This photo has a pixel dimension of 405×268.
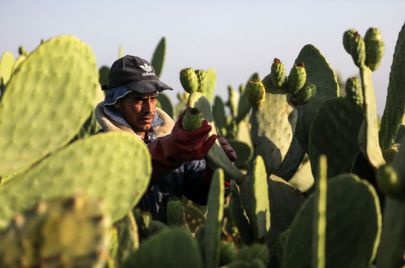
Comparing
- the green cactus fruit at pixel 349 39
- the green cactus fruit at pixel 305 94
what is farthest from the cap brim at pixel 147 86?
the green cactus fruit at pixel 349 39

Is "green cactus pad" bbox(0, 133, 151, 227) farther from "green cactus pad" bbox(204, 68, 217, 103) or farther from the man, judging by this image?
"green cactus pad" bbox(204, 68, 217, 103)

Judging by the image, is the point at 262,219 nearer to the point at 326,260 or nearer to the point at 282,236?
the point at 282,236

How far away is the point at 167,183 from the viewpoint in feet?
10.2

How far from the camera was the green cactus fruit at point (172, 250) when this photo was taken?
53.4 inches

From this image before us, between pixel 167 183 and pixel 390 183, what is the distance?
172cm

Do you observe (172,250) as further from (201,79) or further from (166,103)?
(166,103)

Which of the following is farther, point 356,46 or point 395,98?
point 395,98

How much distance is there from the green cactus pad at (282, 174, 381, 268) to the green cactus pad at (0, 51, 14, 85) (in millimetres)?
3029

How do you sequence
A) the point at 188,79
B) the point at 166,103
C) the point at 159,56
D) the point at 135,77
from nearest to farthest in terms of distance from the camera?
1. the point at 188,79
2. the point at 135,77
3. the point at 166,103
4. the point at 159,56

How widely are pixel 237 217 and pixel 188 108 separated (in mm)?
368

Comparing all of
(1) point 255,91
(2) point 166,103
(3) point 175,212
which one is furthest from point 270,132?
(2) point 166,103

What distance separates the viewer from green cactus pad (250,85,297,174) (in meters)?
2.57

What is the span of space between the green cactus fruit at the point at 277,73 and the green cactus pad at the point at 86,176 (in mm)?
948

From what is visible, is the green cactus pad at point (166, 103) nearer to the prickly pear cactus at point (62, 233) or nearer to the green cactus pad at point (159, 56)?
the green cactus pad at point (159, 56)
